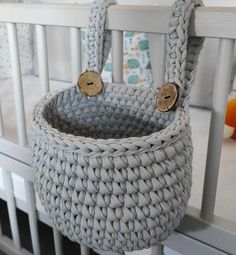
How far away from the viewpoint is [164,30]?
1.50 feet

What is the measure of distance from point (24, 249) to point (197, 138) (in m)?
0.63

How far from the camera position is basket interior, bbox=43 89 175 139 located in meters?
0.51

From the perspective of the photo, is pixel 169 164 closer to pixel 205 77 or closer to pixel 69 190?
pixel 69 190

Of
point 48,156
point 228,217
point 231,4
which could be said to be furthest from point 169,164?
point 231,4

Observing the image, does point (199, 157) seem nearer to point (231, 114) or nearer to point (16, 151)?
Result: point (231, 114)

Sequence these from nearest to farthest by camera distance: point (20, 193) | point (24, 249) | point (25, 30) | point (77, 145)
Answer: point (77, 145) < point (20, 193) < point (24, 249) < point (25, 30)

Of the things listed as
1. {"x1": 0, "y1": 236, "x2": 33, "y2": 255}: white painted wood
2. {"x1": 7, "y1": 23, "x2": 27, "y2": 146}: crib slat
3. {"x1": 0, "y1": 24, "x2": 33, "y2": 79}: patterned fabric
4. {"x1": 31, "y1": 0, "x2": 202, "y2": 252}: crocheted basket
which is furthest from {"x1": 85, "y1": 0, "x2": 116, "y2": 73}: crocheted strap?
{"x1": 0, "y1": 24, "x2": 33, "y2": 79}: patterned fabric

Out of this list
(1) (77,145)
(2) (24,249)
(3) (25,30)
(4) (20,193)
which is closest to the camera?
(1) (77,145)

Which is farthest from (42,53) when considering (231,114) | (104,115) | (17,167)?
(231,114)

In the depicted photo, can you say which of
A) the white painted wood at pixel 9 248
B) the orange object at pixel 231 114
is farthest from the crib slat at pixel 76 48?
the white painted wood at pixel 9 248

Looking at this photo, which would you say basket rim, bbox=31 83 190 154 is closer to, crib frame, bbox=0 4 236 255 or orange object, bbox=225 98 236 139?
crib frame, bbox=0 4 236 255

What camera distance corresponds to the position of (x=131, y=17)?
485mm

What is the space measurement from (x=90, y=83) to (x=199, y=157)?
43 cm

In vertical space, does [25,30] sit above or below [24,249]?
above
